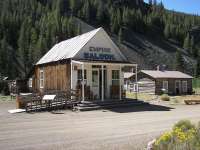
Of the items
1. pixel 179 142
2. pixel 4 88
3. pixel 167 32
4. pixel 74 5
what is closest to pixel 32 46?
pixel 4 88

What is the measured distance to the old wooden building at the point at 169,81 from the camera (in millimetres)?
46562

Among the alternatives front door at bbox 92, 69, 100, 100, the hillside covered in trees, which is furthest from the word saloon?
the hillside covered in trees

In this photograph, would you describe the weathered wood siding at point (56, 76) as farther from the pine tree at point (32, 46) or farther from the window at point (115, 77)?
the pine tree at point (32, 46)

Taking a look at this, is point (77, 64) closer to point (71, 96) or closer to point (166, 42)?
point (71, 96)

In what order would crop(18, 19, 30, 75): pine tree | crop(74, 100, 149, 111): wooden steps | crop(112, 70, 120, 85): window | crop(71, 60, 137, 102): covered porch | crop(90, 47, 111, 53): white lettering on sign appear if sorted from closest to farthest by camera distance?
crop(74, 100, 149, 111): wooden steps < crop(71, 60, 137, 102): covered porch < crop(90, 47, 111, 53): white lettering on sign < crop(112, 70, 120, 85): window < crop(18, 19, 30, 75): pine tree

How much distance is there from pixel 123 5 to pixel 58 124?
547ft

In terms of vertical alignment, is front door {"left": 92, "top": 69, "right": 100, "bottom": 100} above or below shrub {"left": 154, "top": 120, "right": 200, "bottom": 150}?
above

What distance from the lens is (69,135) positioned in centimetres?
1164

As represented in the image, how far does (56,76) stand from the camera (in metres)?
26.8

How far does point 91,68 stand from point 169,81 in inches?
978

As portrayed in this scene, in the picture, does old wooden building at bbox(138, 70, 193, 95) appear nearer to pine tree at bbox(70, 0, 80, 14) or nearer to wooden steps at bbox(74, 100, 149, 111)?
wooden steps at bbox(74, 100, 149, 111)

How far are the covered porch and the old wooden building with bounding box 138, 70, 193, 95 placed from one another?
20.9m

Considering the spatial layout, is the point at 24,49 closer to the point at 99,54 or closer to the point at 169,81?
the point at 169,81

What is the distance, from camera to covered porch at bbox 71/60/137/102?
2378 centimetres
